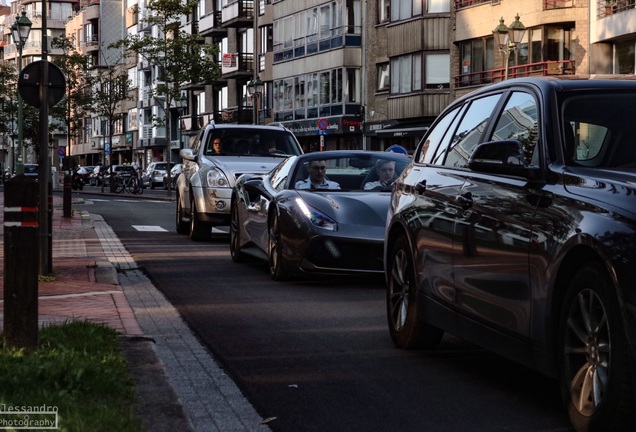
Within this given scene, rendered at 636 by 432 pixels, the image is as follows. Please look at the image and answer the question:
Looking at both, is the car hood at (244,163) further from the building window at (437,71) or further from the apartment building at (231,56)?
the apartment building at (231,56)

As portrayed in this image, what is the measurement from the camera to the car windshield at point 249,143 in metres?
20.5

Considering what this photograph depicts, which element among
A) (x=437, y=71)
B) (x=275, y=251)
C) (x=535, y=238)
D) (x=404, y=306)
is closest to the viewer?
(x=535, y=238)

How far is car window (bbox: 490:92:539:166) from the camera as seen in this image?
638cm

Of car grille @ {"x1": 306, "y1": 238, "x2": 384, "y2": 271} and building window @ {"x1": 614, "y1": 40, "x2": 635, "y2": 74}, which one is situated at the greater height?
building window @ {"x1": 614, "y1": 40, "x2": 635, "y2": 74}

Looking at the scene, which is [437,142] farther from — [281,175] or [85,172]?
[85,172]

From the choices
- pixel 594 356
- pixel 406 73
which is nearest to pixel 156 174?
pixel 406 73

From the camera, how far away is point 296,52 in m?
68.3

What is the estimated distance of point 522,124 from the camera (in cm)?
665

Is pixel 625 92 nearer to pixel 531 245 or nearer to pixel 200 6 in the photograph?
pixel 531 245

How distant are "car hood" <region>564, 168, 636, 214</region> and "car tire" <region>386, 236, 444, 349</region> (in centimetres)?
223

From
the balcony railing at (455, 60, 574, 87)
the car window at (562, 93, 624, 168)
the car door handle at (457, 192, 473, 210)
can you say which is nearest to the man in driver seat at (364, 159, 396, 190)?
the car door handle at (457, 192, 473, 210)

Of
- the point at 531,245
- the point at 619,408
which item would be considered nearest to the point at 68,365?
the point at 531,245

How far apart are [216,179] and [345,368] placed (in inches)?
482

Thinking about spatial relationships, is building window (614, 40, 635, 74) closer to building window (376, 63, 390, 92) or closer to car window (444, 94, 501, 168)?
building window (376, 63, 390, 92)
